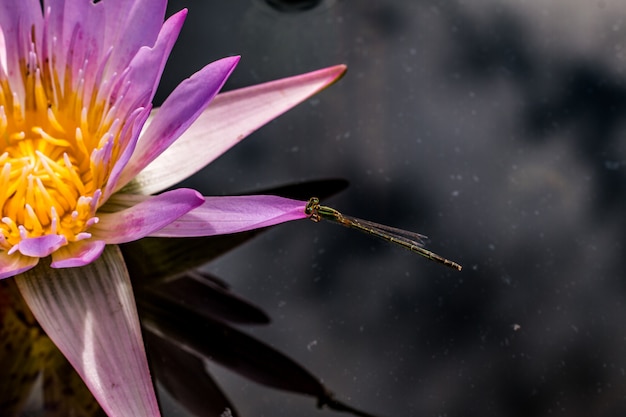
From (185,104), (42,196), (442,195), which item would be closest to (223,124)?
(185,104)

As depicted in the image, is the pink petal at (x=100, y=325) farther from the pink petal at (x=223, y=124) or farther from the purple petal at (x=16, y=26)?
the purple petal at (x=16, y=26)

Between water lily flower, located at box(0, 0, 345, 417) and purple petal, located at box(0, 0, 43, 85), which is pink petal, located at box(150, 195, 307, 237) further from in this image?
purple petal, located at box(0, 0, 43, 85)

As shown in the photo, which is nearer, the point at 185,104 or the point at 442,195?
the point at 185,104

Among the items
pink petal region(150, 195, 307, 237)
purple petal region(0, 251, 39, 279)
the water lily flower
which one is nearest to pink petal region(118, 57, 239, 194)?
the water lily flower

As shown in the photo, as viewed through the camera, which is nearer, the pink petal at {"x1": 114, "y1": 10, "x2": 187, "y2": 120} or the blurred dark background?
the pink petal at {"x1": 114, "y1": 10, "x2": 187, "y2": 120}

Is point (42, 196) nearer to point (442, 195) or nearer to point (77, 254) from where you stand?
point (77, 254)

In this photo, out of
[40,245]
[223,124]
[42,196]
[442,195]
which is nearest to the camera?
[40,245]

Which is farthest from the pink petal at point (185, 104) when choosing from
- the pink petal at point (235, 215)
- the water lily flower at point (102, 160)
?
the pink petal at point (235, 215)

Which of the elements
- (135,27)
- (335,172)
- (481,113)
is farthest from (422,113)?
(135,27)
